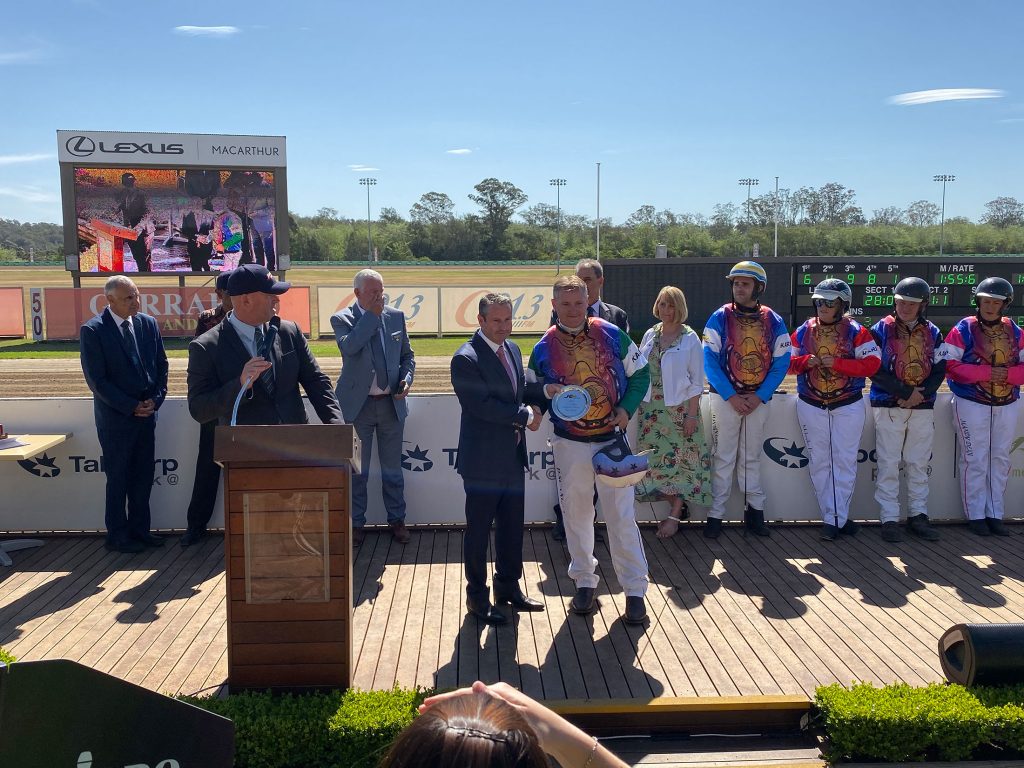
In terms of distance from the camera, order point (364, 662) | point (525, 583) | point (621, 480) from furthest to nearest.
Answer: point (525, 583), point (621, 480), point (364, 662)

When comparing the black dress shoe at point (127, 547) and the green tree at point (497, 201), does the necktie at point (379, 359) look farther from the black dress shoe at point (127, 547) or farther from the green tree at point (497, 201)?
the green tree at point (497, 201)

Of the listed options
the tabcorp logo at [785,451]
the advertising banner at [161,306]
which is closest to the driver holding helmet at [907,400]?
the tabcorp logo at [785,451]

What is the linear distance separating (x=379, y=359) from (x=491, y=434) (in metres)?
1.71

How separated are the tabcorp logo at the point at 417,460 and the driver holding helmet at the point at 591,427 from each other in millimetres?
2028

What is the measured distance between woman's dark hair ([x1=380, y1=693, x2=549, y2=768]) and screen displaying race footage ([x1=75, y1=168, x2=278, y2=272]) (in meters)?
23.2

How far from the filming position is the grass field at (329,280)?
21.5 meters

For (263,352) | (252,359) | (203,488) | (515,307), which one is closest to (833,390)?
(263,352)

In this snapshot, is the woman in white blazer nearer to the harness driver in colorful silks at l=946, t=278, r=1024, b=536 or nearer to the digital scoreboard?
the harness driver in colorful silks at l=946, t=278, r=1024, b=536

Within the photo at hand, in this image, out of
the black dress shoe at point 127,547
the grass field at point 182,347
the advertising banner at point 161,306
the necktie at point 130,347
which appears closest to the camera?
the necktie at point 130,347

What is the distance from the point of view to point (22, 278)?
4572 cm

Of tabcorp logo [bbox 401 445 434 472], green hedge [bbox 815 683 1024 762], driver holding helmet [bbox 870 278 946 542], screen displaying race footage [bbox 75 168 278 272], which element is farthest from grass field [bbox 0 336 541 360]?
green hedge [bbox 815 683 1024 762]

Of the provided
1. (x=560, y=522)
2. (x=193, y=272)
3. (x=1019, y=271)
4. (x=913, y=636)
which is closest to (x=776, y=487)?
(x=560, y=522)

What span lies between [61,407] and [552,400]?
13.5 ft

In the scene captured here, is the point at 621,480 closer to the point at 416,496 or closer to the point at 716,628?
the point at 716,628
